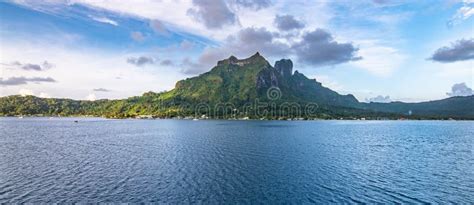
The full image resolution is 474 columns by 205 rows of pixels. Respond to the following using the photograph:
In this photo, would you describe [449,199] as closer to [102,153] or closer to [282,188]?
[282,188]

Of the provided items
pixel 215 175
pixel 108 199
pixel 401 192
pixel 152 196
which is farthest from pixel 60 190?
pixel 401 192

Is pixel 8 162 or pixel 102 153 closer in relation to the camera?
pixel 8 162

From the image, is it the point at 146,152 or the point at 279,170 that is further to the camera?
the point at 146,152

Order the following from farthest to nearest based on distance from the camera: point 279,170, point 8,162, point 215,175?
point 8,162 < point 279,170 < point 215,175

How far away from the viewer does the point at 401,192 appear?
49.7 meters

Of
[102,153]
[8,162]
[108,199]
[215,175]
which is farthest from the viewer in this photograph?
[102,153]

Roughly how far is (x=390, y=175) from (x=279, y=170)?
22246mm

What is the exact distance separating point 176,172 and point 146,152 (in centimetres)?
3381

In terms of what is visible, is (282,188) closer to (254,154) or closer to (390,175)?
(390,175)

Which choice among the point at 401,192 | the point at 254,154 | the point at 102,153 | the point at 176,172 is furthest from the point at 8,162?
the point at 401,192

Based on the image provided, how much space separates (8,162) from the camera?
72.5m

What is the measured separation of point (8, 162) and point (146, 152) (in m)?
34.2

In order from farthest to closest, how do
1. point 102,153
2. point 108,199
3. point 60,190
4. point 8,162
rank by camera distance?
point 102,153, point 8,162, point 60,190, point 108,199

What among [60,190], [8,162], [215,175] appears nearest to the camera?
[60,190]
